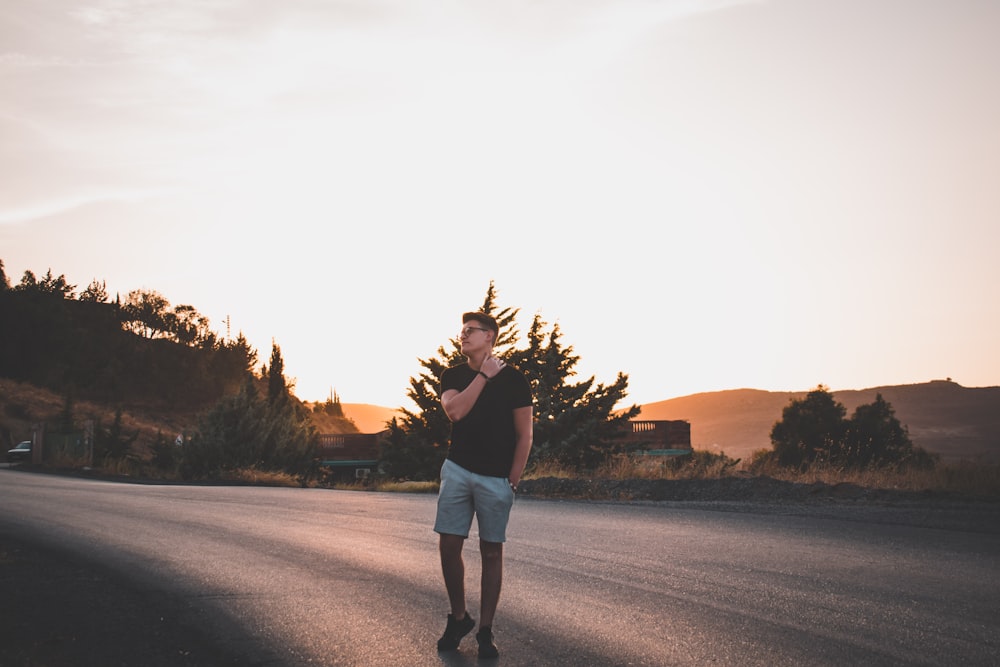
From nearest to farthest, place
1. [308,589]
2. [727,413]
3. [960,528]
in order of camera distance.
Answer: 1. [308,589]
2. [960,528]
3. [727,413]

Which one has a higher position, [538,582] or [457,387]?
[457,387]

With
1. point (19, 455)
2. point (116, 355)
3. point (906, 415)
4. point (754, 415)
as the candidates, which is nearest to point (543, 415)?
point (19, 455)

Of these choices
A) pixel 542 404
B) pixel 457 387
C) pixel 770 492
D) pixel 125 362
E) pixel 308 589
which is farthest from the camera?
pixel 125 362

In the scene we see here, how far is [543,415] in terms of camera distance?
27891 millimetres

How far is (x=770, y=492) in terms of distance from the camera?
15.2m

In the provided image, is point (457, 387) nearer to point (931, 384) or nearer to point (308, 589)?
point (308, 589)

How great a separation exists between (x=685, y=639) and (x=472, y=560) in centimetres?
357

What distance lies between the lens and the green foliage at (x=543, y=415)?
27484mm

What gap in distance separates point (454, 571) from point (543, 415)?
22.7m

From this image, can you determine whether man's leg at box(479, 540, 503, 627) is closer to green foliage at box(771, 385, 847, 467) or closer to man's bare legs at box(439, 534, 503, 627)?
man's bare legs at box(439, 534, 503, 627)

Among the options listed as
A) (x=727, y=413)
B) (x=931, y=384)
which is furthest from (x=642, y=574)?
(x=727, y=413)

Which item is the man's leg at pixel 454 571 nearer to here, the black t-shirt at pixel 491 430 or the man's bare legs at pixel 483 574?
the man's bare legs at pixel 483 574

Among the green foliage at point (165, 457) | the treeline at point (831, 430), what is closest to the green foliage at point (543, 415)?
the green foliage at point (165, 457)

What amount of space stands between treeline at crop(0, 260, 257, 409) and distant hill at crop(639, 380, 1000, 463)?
173 ft
